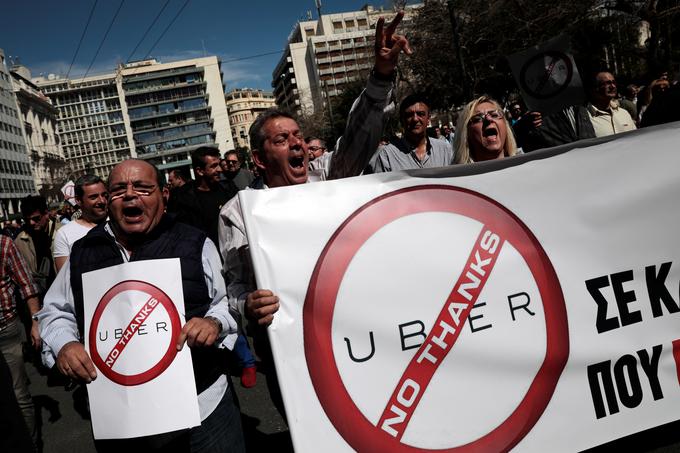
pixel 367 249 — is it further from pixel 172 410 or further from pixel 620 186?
pixel 620 186

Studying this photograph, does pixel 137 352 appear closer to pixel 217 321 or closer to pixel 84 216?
pixel 217 321

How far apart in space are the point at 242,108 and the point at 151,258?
503ft

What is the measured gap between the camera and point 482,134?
2949 millimetres

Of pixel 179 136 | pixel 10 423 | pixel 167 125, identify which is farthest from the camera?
pixel 179 136

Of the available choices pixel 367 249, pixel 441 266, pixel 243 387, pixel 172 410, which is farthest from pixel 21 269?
pixel 441 266

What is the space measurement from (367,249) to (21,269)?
283 centimetres

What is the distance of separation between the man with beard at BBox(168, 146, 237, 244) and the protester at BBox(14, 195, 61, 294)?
5.69 ft

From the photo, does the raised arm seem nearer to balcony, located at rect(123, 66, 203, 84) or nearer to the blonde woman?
the blonde woman

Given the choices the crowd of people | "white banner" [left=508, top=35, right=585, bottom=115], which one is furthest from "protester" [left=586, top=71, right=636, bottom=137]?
the crowd of people

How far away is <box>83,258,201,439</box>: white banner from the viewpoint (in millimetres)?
1824

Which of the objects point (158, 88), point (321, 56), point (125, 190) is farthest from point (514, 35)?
point (158, 88)

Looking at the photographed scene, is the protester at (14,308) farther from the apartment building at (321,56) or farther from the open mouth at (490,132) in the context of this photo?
the apartment building at (321,56)

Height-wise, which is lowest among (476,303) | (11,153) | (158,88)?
(476,303)

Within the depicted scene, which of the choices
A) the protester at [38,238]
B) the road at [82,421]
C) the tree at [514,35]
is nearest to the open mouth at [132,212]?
the road at [82,421]
